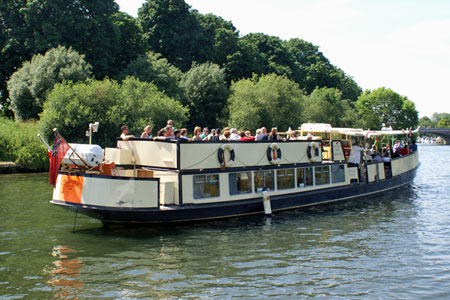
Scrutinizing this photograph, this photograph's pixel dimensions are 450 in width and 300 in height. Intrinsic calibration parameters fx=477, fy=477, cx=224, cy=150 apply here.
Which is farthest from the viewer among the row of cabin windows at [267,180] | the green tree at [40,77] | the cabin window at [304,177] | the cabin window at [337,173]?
the green tree at [40,77]

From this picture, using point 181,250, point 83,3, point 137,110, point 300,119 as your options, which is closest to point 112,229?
point 181,250

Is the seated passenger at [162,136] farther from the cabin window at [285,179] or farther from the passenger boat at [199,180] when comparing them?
the cabin window at [285,179]

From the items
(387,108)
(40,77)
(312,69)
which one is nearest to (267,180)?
(40,77)

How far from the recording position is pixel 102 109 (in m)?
41.7

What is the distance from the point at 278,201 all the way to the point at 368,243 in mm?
5727

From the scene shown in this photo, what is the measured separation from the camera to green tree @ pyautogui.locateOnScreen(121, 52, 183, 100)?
54.4m

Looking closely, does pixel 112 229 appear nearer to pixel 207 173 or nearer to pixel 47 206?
pixel 207 173

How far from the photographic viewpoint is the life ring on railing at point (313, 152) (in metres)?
23.2

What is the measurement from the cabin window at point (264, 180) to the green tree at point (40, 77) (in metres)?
28.3

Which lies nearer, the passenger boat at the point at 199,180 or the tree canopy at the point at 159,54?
the passenger boat at the point at 199,180

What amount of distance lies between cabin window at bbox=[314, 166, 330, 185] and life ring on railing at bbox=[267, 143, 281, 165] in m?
3.21

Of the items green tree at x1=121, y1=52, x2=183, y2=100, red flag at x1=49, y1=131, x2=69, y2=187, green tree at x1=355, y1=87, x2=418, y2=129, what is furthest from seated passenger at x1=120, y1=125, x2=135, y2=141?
green tree at x1=355, y1=87, x2=418, y2=129

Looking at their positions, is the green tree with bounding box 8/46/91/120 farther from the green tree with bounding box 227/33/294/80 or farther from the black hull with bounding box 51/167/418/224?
the green tree with bounding box 227/33/294/80

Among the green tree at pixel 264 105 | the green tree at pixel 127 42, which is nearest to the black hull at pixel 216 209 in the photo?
the green tree at pixel 264 105
